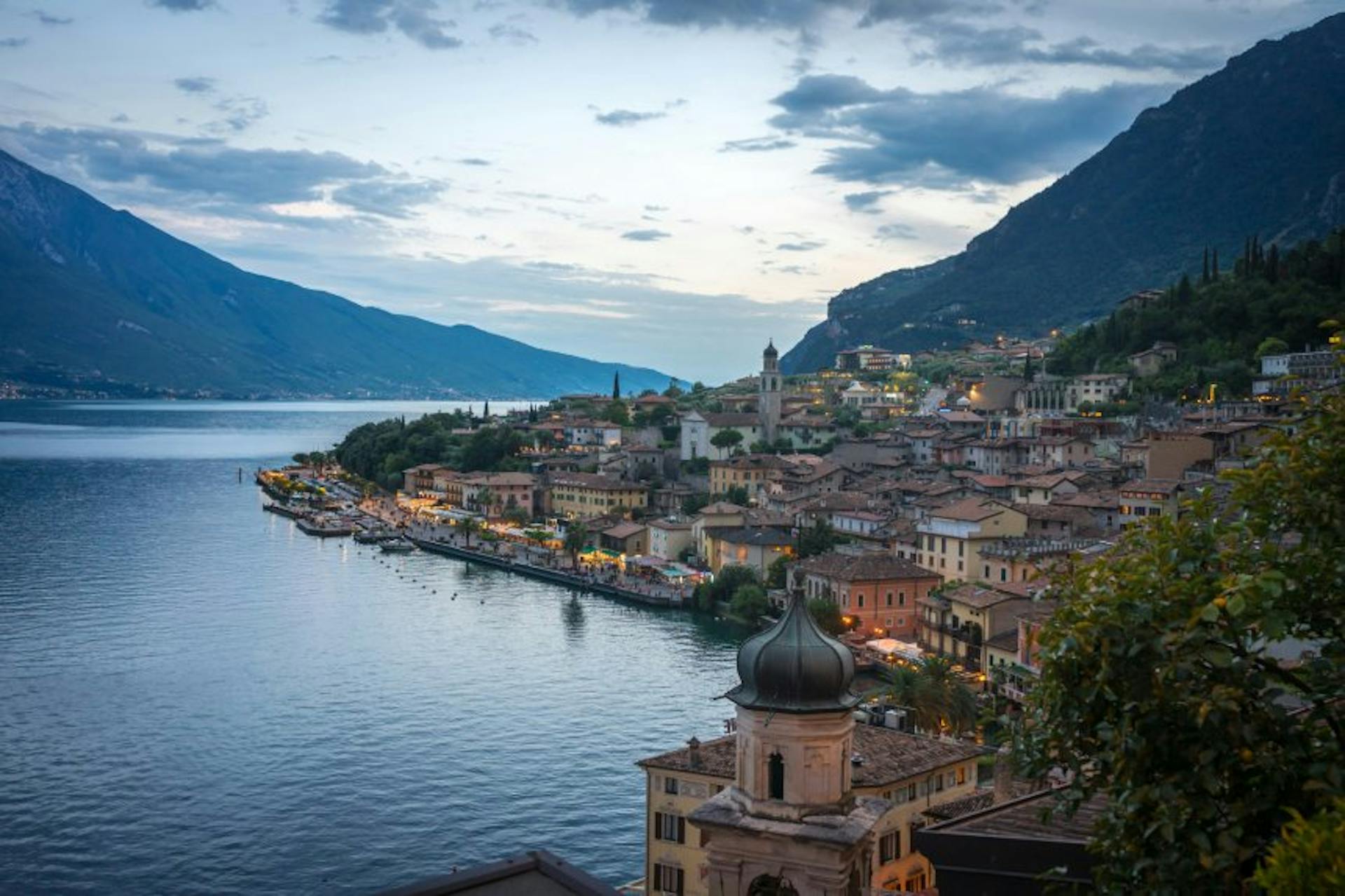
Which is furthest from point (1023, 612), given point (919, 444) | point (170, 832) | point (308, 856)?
point (919, 444)

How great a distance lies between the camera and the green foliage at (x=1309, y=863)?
451cm

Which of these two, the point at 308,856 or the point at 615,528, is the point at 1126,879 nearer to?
the point at 308,856

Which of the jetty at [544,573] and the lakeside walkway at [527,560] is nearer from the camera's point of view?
the jetty at [544,573]

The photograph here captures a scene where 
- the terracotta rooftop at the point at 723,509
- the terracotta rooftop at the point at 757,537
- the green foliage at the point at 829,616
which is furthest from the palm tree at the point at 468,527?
the green foliage at the point at 829,616

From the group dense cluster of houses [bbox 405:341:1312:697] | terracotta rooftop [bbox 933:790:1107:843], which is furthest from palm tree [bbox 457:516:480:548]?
terracotta rooftop [bbox 933:790:1107:843]

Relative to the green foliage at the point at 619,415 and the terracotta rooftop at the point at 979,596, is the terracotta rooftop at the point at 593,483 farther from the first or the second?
the terracotta rooftop at the point at 979,596


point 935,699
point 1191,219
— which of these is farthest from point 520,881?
point 1191,219

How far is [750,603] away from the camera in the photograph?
163ft

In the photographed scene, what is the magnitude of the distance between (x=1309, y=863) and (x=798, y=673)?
4.47 meters

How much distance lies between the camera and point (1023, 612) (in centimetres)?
3703

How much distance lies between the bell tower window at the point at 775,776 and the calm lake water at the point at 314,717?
1650 cm

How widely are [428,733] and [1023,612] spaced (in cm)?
1785

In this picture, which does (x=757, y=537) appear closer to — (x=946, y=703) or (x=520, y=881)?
(x=946, y=703)

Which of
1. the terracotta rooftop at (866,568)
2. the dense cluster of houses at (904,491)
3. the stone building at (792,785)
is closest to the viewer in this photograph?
the stone building at (792,785)
